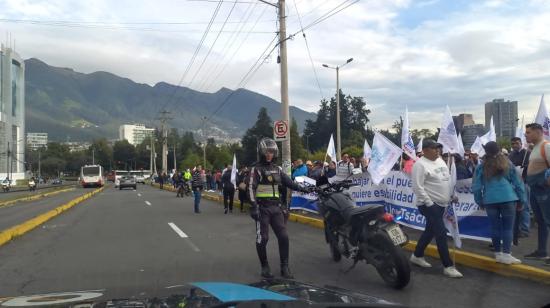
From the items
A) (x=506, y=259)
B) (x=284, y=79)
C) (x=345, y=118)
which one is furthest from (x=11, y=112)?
(x=506, y=259)

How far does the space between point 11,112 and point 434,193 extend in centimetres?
12873

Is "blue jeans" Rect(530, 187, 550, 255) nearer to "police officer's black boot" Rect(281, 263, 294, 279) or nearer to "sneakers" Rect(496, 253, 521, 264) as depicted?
"sneakers" Rect(496, 253, 521, 264)

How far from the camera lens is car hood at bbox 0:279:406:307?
2.84 metres

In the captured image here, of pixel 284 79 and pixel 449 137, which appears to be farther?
pixel 284 79

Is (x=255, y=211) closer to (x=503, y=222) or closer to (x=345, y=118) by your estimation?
(x=503, y=222)

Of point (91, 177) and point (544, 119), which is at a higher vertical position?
point (544, 119)

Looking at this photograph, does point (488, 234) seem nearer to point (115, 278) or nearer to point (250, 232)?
point (250, 232)

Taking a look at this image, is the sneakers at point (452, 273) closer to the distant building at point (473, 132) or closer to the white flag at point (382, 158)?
the white flag at point (382, 158)

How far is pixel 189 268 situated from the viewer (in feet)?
25.8

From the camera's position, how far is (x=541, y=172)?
7.21 m

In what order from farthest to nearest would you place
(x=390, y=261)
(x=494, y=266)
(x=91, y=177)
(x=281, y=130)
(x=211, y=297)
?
1. (x=91, y=177)
2. (x=281, y=130)
3. (x=494, y=266)
4. (x=390, y=261)
5. (x=211, y=297)

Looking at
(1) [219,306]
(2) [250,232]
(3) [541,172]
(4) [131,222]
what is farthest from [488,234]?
(4) [131,222]

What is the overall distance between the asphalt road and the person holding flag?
505 millimetres

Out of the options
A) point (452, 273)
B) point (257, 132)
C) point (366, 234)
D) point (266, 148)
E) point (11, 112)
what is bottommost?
point (452, 273)
